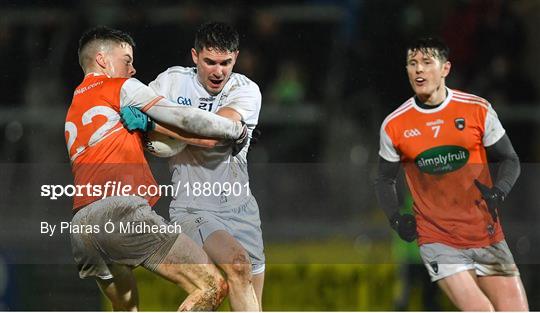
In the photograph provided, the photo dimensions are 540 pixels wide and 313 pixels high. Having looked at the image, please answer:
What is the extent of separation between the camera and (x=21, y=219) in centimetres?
666

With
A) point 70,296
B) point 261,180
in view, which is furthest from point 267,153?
point 70,296

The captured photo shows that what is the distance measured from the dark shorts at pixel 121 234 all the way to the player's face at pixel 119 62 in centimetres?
60

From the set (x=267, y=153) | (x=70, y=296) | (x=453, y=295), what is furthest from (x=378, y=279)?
(x=70, y=296)

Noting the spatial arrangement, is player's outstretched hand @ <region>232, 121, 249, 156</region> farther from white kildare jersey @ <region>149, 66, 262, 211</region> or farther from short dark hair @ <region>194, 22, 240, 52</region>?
short dark hair @ <region>194, 22, 240, 52</region>

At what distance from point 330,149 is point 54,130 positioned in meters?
1.37

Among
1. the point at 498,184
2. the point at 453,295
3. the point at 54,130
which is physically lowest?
the point at 453,295

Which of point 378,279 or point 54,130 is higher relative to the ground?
point 54,130

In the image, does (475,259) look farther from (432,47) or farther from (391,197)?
(432,47)

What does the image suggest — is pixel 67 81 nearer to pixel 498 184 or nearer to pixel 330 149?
pixel 330 149

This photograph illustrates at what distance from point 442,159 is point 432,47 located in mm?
553

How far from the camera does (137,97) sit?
6.36 m

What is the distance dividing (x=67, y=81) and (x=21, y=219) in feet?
2.40

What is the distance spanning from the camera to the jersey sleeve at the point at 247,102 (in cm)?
650

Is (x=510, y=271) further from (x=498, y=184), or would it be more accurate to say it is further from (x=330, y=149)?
(x=330, y=149)
